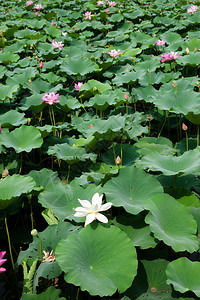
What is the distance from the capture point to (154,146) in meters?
1.95

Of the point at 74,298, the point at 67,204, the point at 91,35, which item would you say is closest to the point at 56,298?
the point at 74,298

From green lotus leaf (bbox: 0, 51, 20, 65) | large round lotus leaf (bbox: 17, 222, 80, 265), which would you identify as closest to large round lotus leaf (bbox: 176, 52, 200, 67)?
green lotus leaf (bbox: 0, 51, 20, 65)

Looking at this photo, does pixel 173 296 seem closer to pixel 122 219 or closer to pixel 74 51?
pixel 122 219

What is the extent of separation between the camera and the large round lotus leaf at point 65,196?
153 cm

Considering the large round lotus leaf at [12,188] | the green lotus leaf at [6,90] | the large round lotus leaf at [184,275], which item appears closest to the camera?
the large round lotus leaf at [184,275]

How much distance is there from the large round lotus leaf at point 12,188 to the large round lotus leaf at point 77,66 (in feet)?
5.47

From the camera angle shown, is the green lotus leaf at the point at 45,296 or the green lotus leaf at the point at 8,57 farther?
the green lotus leaf at the point at 8,57

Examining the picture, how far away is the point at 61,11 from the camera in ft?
18.2

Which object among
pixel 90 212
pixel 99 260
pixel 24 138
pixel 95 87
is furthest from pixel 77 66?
pixel 99 260

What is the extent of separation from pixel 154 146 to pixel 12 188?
3.12 feet

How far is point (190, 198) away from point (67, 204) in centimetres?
65

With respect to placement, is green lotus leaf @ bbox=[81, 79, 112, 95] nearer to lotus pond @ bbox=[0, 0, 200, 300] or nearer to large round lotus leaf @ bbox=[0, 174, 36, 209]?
lotus pond @ bbox=[0, 0, 200, 300]

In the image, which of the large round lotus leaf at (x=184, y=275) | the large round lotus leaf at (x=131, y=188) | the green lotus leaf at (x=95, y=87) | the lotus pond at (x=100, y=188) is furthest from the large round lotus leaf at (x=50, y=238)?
the green lotus leaf at (x=95, y=87)

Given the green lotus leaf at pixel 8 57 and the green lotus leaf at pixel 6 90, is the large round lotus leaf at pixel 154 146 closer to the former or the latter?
the green lotus leaf at pixel 6 90
